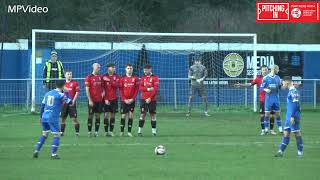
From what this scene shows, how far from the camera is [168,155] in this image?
1738 cm

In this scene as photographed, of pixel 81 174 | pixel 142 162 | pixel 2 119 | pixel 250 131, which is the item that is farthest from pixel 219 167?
pixel 2 119

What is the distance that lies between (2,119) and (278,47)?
51.8 feet

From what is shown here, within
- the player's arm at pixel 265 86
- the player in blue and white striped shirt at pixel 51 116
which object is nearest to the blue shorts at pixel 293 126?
the player in blue and white striped shirt at pixel 51 116

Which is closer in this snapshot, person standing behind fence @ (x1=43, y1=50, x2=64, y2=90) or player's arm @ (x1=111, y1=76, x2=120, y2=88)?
player's arm @ (x1=111, y1=76, x2=120, y2=88)

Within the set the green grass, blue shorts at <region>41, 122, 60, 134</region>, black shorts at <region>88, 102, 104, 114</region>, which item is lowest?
the green grass

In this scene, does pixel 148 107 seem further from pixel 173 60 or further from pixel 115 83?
pixel 173 60

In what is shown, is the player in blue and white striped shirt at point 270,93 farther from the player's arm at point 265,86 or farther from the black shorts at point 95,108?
the black shorts at point 95,108

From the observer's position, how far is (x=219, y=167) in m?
15.3

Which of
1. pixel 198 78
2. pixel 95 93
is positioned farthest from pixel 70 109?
pixel 198 78

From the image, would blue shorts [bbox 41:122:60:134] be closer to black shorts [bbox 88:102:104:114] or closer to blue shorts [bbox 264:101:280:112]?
black shorts [bbox 88:102:104:114]

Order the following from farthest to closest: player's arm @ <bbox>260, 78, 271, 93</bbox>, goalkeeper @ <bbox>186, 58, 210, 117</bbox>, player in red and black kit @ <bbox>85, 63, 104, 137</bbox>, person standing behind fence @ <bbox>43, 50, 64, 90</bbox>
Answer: goalkeeper @ <bbox>186, 58, 210, 117</bbox>, person standing behind fence @ <bbox>43, 50, 64, 90</bbox>, player's arm @ <bbox>260, 78, 271, 93</bbox>, player in red and black kit @ <bbox>85, 63, 104, 137</bbox>

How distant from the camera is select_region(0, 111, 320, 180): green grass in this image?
562 inches

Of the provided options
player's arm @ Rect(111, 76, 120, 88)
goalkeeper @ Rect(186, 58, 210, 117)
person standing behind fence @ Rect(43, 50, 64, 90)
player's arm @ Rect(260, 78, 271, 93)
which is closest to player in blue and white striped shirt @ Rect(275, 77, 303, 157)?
player's arm @ Rect(260, 78, 271, 93)

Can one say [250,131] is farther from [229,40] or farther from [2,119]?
[229,40]
